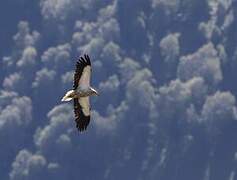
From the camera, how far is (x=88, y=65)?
5462 cm

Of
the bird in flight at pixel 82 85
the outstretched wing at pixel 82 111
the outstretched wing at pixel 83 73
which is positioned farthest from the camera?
the outstretched wing at pixel 82 111

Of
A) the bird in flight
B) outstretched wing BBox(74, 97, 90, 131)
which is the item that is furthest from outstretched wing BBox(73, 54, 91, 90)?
outstretched wing BBox(74, 97, 90, 131)

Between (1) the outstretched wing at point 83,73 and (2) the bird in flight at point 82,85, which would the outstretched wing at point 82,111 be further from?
(1) the outstretched wing at point 83,73

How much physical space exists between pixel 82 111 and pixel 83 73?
2.34 m

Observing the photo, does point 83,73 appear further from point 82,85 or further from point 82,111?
point 82,111

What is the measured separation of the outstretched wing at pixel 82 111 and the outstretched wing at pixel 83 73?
1976 millimetres

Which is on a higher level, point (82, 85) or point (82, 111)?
point (82, 111)

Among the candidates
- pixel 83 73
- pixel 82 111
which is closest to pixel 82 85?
pixel 83 73

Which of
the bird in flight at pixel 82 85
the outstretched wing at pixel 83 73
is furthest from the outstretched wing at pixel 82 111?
the outstretched wing at pixel 83 73

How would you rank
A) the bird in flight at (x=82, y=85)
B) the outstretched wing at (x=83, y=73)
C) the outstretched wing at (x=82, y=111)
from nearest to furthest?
the bird in flight at (x=82, y=85) < the outstretched wing at (x=83, y=73) < the outstretched wing at (x=82, y=111)

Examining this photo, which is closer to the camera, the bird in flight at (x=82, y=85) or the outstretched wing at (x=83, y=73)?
the bird in flight at (x=82, y=85)

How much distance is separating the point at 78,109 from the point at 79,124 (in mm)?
664

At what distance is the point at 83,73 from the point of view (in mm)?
54594

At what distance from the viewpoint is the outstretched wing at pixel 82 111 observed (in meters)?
56.1
